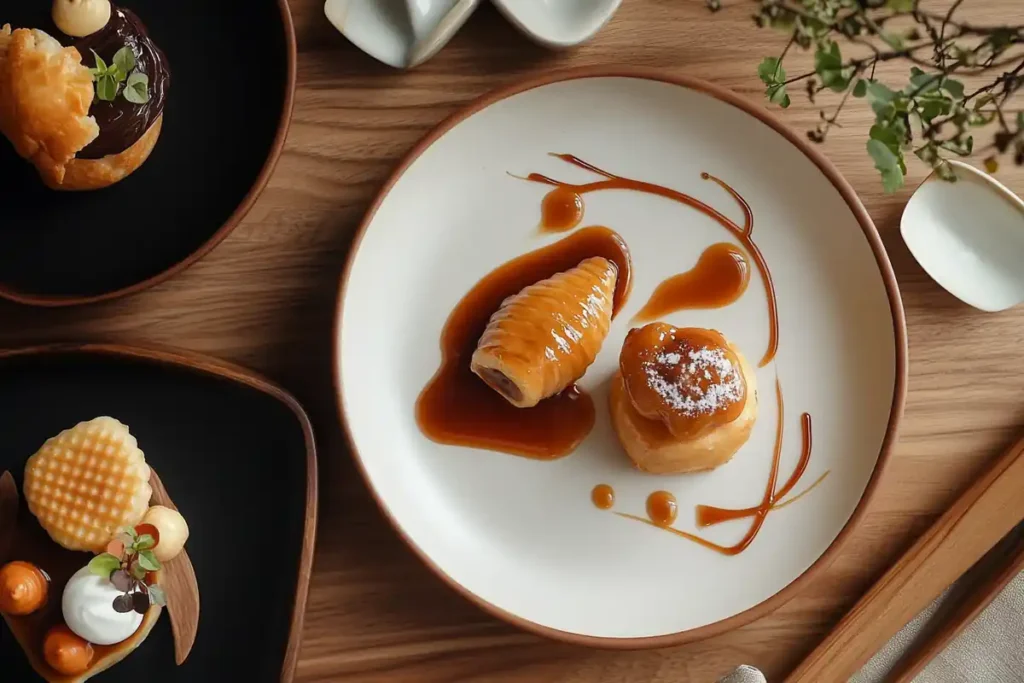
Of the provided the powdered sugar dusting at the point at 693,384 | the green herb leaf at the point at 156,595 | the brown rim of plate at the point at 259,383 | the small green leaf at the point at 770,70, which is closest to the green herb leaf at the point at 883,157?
the small green leaf at the point at 770,70

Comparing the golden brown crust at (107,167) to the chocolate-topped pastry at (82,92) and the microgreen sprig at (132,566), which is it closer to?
the chocolate-topped pastry at (82,92)

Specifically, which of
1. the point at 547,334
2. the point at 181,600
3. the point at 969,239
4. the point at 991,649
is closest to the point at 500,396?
the point at 547,334

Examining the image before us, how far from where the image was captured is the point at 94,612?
3.51ft

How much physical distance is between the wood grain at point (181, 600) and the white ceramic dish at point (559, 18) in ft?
2.72

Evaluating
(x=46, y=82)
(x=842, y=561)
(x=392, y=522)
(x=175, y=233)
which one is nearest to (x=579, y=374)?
(x=392, y=522)

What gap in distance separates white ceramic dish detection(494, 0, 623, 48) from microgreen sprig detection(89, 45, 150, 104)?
1.61 ft

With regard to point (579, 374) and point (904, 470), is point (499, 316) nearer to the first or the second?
point (579, 374)

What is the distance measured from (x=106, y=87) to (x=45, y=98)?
0.08 m

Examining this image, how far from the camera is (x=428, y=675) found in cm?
124

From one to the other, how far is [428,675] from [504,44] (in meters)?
0.94

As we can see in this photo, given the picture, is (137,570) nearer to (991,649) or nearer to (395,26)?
(395,26)

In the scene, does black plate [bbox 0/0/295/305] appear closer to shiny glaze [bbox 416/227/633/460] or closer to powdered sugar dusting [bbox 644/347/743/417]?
shiny glaze [bbox 416/227/633/460]

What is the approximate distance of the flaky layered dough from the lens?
104cm

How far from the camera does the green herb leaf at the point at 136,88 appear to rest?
1101mm
